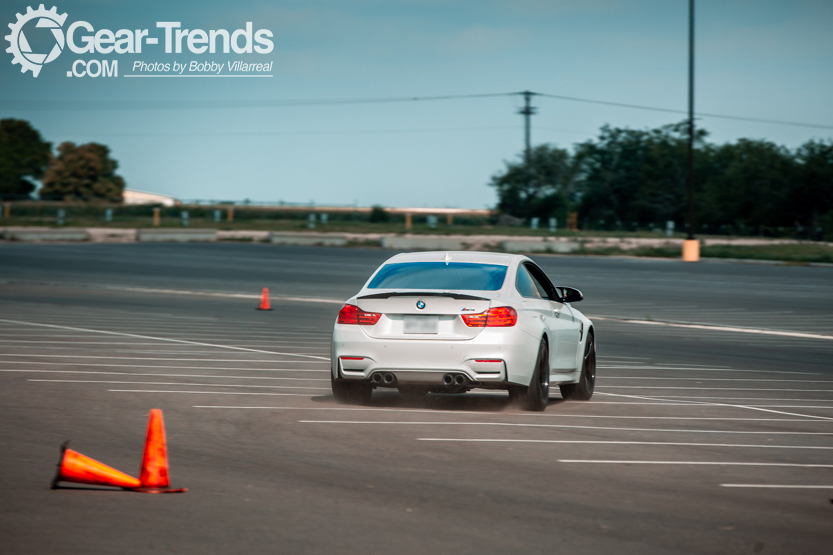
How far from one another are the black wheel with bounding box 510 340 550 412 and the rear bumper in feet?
0.43

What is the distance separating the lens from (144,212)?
9025 centimetres

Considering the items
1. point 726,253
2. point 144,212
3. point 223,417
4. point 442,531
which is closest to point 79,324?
point 223,417

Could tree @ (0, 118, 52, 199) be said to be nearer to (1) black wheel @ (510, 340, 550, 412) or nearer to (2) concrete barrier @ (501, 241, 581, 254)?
(2) concrete barrier @ (501, 241, 581, 254)

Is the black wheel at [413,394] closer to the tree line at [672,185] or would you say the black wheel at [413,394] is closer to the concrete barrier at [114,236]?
the concrete barrier at [114,236]

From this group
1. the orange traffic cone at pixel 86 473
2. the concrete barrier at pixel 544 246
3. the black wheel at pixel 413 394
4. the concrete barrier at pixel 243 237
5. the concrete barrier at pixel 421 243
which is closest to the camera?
the orange traffic cone at pixel 86 473

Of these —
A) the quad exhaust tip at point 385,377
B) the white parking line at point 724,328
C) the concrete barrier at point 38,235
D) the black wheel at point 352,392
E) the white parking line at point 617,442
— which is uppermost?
the concrete barrier at point 38,235

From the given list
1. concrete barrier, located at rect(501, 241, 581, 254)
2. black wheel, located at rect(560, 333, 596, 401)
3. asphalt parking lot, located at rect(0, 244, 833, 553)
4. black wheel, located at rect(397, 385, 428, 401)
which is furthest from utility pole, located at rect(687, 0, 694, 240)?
black wheel, located at rect(397, 385, 428, 401)

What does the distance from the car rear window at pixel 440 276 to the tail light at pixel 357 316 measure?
389 millimetres

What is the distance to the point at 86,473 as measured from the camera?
20.3 feet

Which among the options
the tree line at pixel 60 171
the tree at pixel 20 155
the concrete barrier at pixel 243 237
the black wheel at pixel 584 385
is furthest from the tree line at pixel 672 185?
the tree at pixel 20 155

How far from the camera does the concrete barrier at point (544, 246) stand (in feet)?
145

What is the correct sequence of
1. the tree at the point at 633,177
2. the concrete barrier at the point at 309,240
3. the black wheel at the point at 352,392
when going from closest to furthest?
the black wheel at the point at 352,392
the concrete barrier at the point at 309,240
the tree at the point at 633,177

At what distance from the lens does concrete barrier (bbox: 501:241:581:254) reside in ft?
145

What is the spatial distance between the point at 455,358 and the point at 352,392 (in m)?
1.20
